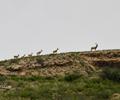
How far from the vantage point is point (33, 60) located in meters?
56.3

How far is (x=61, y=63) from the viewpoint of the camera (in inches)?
2169

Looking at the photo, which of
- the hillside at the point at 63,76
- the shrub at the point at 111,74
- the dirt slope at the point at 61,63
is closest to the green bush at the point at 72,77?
the hillside at the point at 63,76

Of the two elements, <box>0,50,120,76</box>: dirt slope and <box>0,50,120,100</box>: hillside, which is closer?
<box>0,50,120,100</box>: hillside

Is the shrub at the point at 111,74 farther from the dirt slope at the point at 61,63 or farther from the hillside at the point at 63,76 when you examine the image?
the dirt slope at the point at 61,63

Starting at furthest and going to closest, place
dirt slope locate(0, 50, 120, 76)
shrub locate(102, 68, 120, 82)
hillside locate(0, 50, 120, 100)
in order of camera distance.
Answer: dirt slope locate(0, 50, 120, 76) < shrub locate(102, 68, 120, 82) < hillside locate(0, 50, 120, 100)

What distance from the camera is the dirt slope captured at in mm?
→ 54603

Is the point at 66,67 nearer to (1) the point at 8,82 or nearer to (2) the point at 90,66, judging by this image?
(2) the point at 90,66

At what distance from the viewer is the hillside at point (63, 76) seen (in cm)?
4327

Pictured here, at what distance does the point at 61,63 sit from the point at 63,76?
8.76 feet

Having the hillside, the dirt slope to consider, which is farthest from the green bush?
the dirt slope

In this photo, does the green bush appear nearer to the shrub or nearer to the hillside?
the hillside

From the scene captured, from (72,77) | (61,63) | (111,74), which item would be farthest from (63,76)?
(111,74)

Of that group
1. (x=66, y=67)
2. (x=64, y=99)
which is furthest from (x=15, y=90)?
(x=66, y=67)

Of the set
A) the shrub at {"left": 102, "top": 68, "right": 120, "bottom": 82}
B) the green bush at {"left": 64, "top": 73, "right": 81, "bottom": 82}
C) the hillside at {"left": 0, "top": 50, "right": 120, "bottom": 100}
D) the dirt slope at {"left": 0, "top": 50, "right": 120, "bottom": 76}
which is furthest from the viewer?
the dirt slope at {"left": 0, "top": 50, "right": 120, "bottom": 76}
